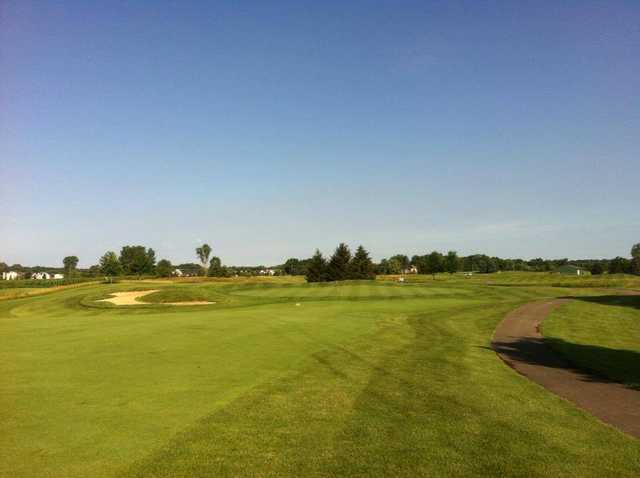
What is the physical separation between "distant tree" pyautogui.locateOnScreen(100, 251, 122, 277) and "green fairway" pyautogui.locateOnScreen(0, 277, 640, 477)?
121 meters

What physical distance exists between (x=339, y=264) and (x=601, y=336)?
72844 mm

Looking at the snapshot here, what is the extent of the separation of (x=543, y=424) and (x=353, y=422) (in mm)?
4010

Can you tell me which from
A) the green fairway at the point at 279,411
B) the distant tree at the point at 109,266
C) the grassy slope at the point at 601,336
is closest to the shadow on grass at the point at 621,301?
the grassy slope at the point at 601,336

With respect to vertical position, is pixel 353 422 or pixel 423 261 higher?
pixel 423 261

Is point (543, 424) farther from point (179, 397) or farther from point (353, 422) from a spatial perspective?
point (179, 397)

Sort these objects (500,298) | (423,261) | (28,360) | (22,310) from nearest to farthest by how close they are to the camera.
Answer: (28,360) < (22,310) < (500,298) < (423,261)

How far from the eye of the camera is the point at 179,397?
34.4ft

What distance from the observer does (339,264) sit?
315 ft

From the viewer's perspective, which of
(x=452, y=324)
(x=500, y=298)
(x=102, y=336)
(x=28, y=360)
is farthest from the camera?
(x=500, y=298)

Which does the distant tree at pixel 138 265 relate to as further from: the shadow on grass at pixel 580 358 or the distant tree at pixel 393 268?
the shadow on grass at pixel 580 358

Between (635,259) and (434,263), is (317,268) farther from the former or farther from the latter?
(635,259)

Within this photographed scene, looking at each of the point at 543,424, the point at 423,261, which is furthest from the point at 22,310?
the point at 423,261

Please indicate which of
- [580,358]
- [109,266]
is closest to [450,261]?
[109,266]

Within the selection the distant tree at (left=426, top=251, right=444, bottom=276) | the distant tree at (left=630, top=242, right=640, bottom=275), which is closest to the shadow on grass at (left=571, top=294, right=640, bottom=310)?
the distant tree at (left=426, top=251, right=444, bottom=276)
